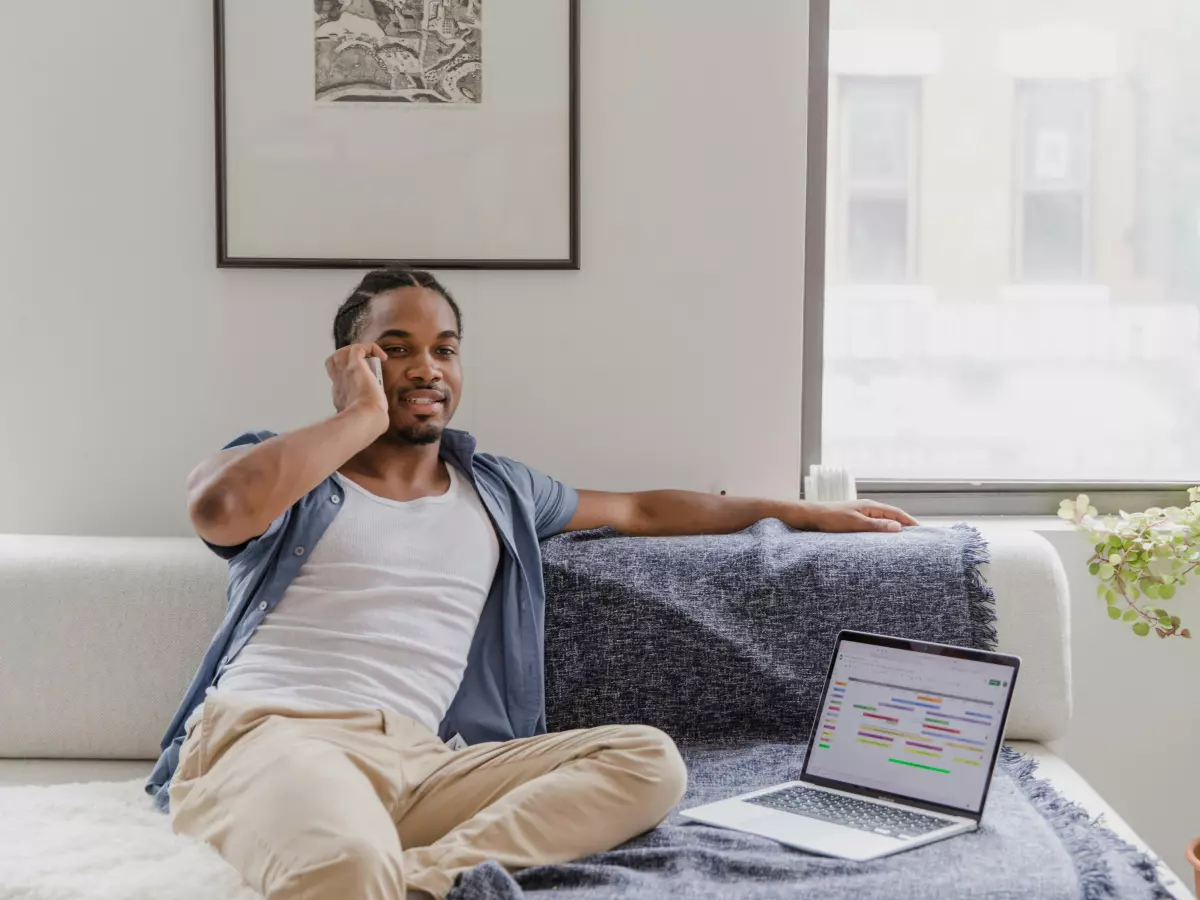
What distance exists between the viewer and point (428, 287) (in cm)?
199

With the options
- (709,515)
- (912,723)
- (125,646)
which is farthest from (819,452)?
(125,646)

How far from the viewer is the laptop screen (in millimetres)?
1574

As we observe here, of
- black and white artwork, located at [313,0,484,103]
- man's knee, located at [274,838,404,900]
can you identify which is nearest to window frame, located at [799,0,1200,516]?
black and white artwork, located at [313,0,484,103]

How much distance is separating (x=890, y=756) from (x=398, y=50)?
1.52 m

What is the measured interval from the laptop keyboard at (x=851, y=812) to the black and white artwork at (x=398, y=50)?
139 centimetres

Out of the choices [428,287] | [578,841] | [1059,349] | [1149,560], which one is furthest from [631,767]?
[1059,349]

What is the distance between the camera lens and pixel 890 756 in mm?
1632

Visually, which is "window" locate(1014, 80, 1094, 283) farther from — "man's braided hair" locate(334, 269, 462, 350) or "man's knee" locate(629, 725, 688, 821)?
"man's knee" locate(629, 725, 688, 821)

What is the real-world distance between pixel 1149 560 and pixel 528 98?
145cm

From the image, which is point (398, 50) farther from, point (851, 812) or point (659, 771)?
point (851, 812)

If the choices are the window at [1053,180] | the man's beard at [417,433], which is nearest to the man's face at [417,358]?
the man's beard at [417,433]

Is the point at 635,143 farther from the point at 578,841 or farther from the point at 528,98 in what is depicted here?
the point at 578,841

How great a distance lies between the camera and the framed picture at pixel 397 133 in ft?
7.25

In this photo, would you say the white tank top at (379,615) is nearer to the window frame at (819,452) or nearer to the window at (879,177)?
the window frame at (819,452)
